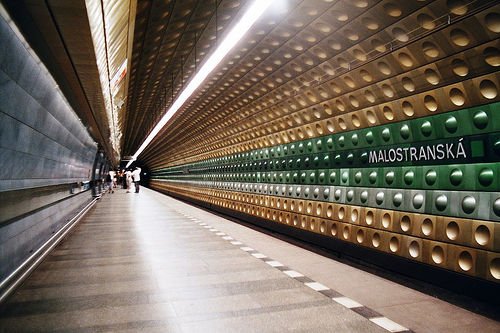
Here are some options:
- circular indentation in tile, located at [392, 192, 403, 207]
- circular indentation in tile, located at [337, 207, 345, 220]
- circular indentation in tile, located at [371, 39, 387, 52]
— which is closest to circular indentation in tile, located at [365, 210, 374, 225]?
circular indentation in tile, located at [392, 192, 403, 207]

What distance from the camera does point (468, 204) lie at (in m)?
4.06

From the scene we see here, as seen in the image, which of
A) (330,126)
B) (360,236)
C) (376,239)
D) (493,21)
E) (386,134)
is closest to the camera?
(493,21)

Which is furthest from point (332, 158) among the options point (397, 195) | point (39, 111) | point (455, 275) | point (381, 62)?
point (39, 111)

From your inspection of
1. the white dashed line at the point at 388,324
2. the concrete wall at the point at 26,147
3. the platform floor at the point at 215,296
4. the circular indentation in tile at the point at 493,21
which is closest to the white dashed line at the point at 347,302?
the platform floor at the point at 215,296

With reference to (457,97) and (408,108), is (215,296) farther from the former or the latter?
(457,97)

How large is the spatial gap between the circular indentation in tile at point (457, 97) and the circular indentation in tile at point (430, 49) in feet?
1.42

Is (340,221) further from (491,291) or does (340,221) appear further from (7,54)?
(7,54)

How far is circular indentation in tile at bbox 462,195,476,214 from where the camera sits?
13.1 ft

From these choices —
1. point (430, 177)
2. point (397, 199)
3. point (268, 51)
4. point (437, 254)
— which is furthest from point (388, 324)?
point (268, 51)

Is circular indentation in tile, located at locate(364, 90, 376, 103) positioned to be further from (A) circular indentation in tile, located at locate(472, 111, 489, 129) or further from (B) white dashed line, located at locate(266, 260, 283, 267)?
(B) white dashed line, located at locate(266, 260, 283, 267)

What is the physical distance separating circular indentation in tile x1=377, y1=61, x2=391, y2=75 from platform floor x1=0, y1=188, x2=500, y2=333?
2711mm

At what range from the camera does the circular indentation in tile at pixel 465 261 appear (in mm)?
3928

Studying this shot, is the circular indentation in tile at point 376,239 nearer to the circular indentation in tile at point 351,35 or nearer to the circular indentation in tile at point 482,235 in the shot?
the circular indentation in tile at point 482,235

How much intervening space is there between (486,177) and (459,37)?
56.5 inches
